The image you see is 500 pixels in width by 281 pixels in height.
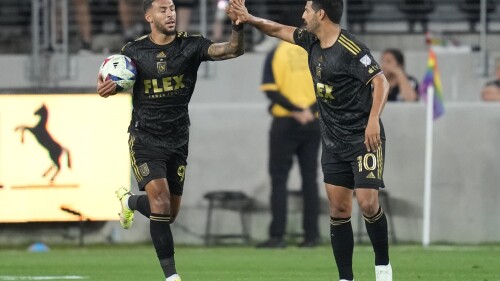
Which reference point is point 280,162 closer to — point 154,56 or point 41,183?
point 41,183

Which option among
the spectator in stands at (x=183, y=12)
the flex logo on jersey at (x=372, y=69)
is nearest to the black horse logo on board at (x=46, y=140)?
the spectator in stands at (x=183, y=12)

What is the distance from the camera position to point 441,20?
1892cm

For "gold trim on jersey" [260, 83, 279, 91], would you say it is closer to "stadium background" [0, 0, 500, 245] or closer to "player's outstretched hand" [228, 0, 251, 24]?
"stadium background" [0, 0, 500, 245]

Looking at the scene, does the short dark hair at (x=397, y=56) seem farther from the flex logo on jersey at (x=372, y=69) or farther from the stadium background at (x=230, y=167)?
the flex logo on jersey at (x=372, y=69)

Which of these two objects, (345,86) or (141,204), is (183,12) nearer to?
(141,204)

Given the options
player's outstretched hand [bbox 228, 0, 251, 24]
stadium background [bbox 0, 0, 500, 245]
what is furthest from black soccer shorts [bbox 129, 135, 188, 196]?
stadium background [bbox 0, 0, 500, 245]

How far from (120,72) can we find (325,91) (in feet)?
5.12

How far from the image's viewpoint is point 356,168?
9547mm

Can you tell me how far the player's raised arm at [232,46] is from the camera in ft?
32.3

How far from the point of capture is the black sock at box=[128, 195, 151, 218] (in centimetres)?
1079

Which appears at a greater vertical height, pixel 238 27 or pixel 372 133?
pixel 238 27

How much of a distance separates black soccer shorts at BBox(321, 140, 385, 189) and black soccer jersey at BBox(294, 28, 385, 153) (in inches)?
2.5

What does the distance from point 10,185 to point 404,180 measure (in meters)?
4.59

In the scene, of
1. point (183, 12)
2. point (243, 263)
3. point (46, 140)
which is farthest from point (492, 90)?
point (46, 140)
